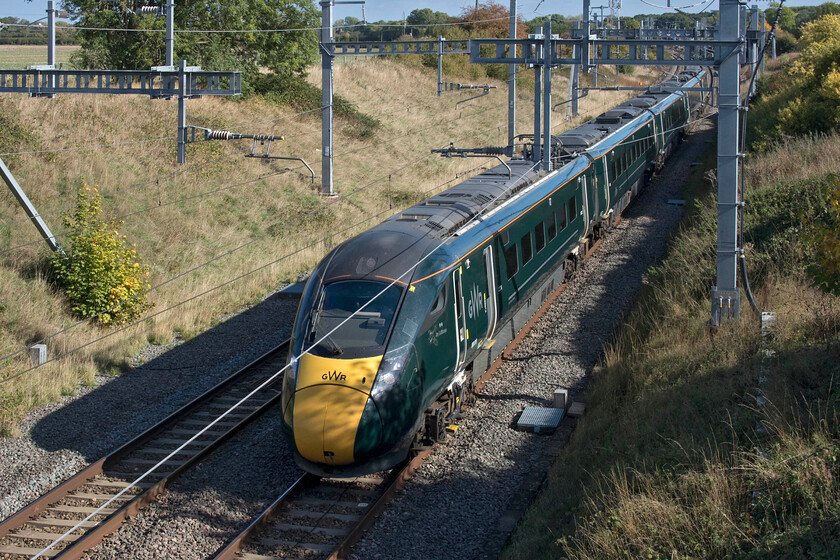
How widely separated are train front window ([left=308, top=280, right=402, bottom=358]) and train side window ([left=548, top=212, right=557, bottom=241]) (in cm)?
628

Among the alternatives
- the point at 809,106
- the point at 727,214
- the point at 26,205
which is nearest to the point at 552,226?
the point at 727,214

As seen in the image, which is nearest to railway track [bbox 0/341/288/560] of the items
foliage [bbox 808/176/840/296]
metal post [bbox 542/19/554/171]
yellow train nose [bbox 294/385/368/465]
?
yellow train nose [bbox 294/385/368/465]

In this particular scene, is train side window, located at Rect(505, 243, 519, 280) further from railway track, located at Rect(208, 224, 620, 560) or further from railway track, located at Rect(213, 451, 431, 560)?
railway track, located at Rect(213, 451, 431, 560)

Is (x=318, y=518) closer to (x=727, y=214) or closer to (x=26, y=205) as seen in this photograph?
(x=727, y=214)

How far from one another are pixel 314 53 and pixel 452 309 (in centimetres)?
2961

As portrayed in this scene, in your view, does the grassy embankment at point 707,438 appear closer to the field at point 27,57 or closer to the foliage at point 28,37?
the field at point 27,57

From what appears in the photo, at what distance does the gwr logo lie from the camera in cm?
973

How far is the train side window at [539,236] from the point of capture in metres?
15.0

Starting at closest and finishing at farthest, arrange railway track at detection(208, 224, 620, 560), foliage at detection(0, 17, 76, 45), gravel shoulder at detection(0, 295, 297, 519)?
railway track at detection(208, 224, 620, 560) → gravel shoulder at detection(0, 295, 297, 519) → foliage at detection(0, 17, 76, 45)

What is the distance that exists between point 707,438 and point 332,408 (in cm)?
403

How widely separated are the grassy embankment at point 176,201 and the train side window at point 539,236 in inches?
275

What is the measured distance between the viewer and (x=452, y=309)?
10984 millimetres

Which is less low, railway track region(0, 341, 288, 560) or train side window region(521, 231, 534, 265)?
A: train side window region(521, 231, 534, 265)

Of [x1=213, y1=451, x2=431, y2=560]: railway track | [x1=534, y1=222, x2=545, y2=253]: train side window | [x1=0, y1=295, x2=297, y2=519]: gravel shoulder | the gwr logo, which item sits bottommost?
[x1=213, y1=451, x2=431, y2=560]: railway track
